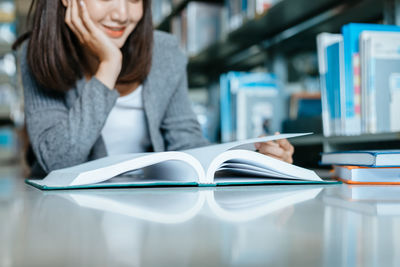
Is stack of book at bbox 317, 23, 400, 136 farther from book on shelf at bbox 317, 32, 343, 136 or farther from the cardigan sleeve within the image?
the cardigan sleeve

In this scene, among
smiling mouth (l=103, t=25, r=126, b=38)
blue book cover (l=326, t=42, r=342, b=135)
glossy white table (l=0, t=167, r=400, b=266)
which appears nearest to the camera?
glossy white table (l=0, t=167, r=400, b=266)

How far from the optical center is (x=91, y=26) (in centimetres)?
96

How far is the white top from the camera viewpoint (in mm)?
1184

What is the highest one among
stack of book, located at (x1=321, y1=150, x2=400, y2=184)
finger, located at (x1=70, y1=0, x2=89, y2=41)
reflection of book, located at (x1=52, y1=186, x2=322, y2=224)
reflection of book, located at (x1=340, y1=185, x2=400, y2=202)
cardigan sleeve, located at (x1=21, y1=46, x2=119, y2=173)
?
finger, located at (x1=70, y1=0, x2=89, y2=41)

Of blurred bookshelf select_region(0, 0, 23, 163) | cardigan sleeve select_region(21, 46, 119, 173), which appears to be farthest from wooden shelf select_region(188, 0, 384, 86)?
blurred bookshelf select_region(0, 0, 23, 163)

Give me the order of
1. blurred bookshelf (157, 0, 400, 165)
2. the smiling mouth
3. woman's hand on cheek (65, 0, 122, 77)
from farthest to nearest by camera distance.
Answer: blurred bookshelf (157, 0, 400, 165)
the smiling mouth
woman's hand on cheek (65, 0, 122, 77)

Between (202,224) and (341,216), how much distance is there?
0.39 feet

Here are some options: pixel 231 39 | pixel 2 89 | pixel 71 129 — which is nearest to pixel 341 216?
pixel 71 129

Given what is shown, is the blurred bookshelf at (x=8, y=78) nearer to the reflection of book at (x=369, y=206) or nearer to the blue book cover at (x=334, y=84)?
the blue book cover at (x=334, y=84)

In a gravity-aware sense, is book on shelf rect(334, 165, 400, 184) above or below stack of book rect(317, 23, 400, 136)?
below

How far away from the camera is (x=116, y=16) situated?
1030 mm

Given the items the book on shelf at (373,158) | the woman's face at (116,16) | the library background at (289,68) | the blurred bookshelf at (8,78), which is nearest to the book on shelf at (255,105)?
the library background at (289,68)

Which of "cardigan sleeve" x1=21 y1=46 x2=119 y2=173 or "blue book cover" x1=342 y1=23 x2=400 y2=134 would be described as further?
"blue book cover" x1=342 y1=23 x2=400 y2=134

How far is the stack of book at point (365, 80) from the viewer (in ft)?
3.51
